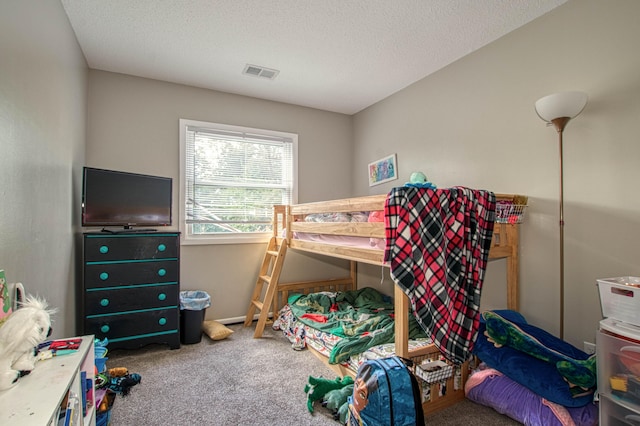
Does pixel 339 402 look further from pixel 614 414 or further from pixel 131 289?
pixel 131 289

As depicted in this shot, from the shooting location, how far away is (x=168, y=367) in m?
2.38

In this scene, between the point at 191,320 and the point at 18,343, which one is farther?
the point at 191,320

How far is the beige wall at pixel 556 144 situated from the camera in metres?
1.77

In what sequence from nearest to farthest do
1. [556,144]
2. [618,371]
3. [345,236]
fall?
[618,371] < [556,144] < [345,236]

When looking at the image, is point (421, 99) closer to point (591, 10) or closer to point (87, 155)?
point (591, 10)

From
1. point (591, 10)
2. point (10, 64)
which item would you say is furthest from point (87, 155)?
point (591, 10)

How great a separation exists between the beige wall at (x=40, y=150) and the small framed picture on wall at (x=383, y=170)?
277 centimetres

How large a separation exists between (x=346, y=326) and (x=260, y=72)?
233cm

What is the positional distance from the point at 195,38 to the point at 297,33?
→ 2.49 feet

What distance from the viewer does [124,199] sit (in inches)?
104

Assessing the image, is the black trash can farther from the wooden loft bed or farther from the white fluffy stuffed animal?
the white fluffy stuffed animal

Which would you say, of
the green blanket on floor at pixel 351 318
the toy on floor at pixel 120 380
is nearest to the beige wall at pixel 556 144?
the green blanket on floor at pixel 351 318

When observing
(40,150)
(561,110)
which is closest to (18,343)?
(40,150)

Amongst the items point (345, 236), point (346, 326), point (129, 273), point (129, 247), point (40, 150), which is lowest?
point (346, 326)
